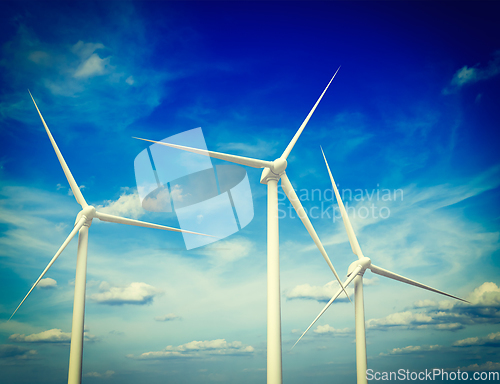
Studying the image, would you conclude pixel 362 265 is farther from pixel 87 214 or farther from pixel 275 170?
pixel 87 214

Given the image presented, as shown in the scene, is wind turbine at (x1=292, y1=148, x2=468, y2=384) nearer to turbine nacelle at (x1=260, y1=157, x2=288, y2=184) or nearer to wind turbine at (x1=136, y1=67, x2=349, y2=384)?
wind turbine at (x1=136, y1=67, x2=349, y2=384)

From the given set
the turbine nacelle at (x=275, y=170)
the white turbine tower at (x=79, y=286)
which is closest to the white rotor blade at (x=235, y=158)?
the turbine nacelle at (x=275, y=170)

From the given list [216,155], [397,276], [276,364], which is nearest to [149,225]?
[216,155]

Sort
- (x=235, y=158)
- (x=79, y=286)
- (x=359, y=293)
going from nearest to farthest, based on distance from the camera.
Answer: (x=235, y=158) → (x=79, y=286) → (x=359, y=293)

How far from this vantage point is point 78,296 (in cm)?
2473

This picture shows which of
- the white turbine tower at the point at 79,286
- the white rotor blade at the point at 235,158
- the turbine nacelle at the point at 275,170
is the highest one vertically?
the white rotor blade at the point at 235,158

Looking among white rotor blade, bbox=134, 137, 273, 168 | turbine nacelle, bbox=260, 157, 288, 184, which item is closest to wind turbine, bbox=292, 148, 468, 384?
turbine nacelle, bbox=260, 157, 288, 184

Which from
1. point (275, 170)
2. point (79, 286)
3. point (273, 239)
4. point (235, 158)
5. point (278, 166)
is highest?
point (235, 158)

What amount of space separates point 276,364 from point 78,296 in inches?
534

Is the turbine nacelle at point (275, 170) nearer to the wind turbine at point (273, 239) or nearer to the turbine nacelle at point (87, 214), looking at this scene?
the wind turbine at point (273, 239)

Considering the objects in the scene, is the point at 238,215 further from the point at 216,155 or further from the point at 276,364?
the point at 276,364

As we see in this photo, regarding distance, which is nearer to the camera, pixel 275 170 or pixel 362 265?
pixel 275 170

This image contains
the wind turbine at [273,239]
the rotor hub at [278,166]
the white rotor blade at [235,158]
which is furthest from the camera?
the rotor hub at [278,166]

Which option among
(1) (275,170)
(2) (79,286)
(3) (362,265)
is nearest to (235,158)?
(1) (275,170)
